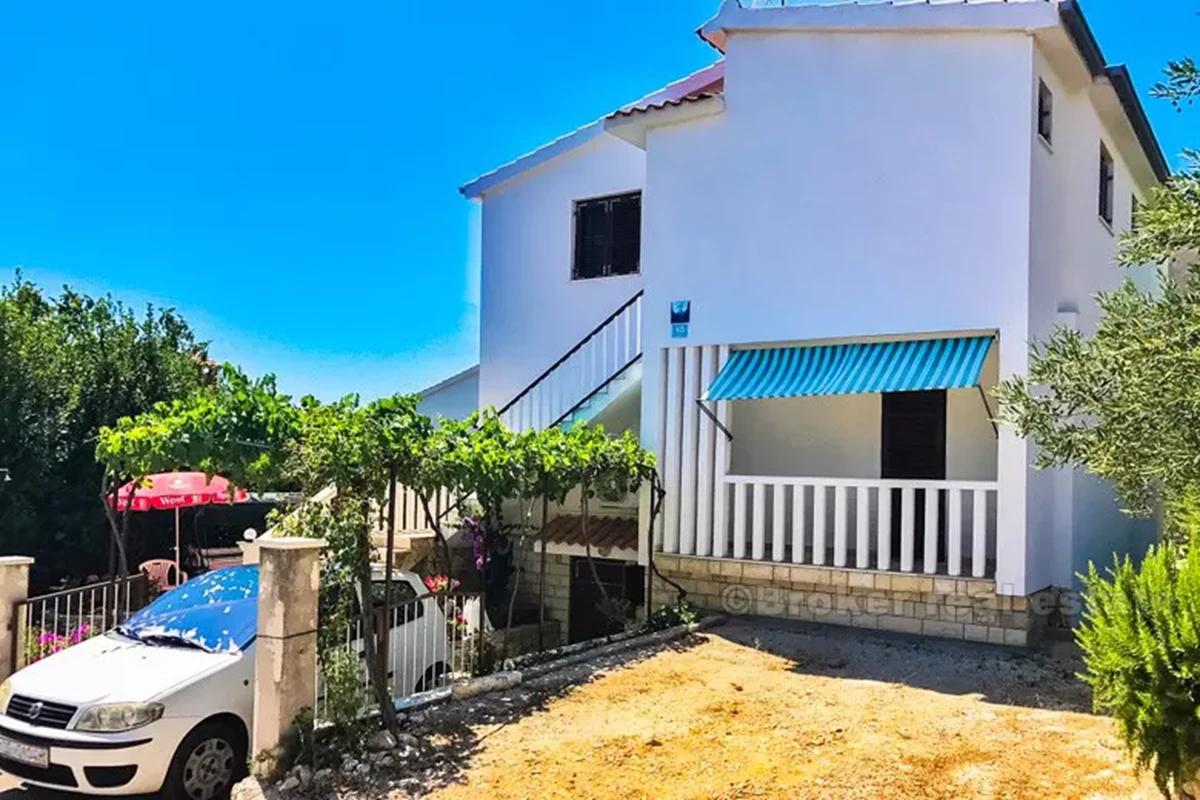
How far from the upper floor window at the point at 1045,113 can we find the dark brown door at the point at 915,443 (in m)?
4.06

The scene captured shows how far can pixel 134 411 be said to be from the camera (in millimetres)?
19297

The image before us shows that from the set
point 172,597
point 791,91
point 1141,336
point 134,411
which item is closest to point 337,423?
point 172,597

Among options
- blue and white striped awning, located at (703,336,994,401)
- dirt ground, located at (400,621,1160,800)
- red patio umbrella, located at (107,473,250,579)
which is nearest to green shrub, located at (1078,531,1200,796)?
dirt ground, located at (400,621,1160,800)

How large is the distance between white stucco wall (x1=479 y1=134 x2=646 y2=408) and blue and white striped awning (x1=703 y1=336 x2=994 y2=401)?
394 cm

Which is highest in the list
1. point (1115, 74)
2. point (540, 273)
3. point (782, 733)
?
point (1115, 74)

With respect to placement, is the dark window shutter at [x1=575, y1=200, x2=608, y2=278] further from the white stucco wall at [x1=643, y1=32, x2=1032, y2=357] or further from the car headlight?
the car headlight

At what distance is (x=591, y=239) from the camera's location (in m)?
17.0

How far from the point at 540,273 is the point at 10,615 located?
418 inches

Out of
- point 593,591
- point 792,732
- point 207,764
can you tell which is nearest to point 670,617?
point 593,591

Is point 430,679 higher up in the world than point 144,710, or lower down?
lower down

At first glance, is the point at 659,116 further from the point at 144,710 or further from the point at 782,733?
the point at 144,710

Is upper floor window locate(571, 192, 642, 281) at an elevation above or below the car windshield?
above

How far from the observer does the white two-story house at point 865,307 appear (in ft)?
37.4

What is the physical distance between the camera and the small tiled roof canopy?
14.0m
